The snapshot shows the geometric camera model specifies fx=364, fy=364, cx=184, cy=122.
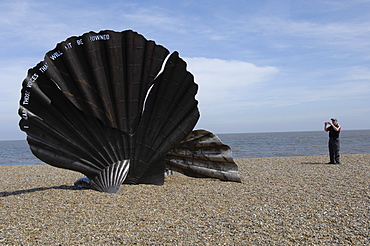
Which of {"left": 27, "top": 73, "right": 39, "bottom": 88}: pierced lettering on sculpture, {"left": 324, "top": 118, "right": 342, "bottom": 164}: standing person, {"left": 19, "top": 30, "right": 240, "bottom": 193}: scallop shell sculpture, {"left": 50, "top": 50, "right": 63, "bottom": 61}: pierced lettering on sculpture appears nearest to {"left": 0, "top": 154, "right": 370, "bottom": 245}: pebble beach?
{"left": 19, "top": 30, "right": 240, "bottom": 193}: scallop shell sculpture

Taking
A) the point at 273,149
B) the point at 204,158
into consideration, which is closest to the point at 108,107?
the point at 204,158

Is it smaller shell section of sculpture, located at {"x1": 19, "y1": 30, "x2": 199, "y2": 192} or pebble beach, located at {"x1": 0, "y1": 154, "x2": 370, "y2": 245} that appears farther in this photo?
smaller shell section of sculpture, located at {"x1": 19, "y1": 30, "x2": 199, "y2": 192}

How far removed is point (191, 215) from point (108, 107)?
2.67m

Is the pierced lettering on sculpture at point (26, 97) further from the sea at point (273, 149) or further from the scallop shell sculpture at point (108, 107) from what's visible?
the sea at point (273, 149)

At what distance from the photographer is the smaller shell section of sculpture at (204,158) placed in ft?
26.3

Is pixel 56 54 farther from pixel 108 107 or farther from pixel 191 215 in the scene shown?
pixel 191 215

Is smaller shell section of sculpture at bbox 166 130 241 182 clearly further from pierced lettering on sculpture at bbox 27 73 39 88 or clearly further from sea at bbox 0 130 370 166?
sea at bbox 0 130 370 166

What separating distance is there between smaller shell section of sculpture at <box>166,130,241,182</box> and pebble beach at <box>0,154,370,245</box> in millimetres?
537

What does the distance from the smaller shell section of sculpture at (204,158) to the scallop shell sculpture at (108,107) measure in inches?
40.1

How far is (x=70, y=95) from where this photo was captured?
6367mm

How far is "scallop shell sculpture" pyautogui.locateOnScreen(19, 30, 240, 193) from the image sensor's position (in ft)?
20.6

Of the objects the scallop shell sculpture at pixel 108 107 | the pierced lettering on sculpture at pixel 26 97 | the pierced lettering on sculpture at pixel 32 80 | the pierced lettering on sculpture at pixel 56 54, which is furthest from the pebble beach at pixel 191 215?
the pierced lettering on sculpture at pixel 56 54

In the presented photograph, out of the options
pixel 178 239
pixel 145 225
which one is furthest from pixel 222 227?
pixel 145 225

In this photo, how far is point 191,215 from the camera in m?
5.04
